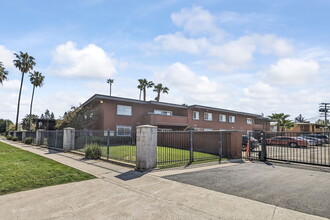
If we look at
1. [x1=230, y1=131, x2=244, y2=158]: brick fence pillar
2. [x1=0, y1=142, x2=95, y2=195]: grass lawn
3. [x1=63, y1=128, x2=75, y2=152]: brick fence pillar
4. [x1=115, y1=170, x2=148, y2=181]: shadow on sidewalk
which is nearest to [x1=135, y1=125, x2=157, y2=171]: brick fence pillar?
[x1=115, y1=170, x2=148, y2=181]: shadow on sidewalk

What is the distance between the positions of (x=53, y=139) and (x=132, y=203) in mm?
17573

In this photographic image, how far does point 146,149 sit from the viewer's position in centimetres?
948

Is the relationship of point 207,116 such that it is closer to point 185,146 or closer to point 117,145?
point 185,146

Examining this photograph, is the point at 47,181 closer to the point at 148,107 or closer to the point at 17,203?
the point at 17,203

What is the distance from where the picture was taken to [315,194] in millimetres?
6215

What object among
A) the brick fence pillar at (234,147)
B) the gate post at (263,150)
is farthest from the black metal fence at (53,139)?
the gate post at (263,150)

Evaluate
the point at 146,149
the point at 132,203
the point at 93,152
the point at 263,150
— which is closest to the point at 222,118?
the point at 263,150

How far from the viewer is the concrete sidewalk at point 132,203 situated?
480cm

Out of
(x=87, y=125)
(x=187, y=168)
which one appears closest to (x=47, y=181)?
(x=187, y=168)

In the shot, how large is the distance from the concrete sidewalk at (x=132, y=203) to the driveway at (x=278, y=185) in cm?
49

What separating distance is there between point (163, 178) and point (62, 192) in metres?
3.41

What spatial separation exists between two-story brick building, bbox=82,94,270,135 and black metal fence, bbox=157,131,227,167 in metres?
6.95

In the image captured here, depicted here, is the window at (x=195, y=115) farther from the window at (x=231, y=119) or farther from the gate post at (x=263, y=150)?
the gate post at (x=263, y=150)

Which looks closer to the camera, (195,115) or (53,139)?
(53,139)
